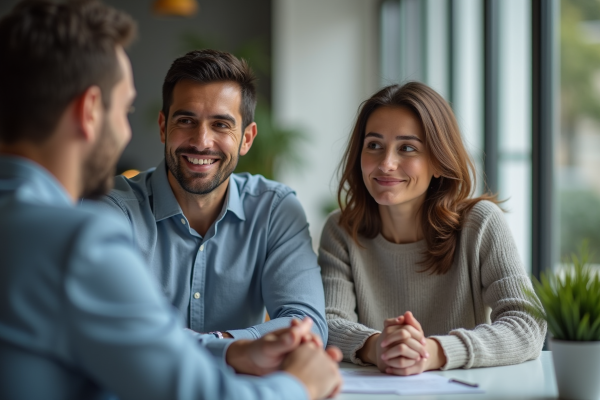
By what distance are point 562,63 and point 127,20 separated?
286 centimetres

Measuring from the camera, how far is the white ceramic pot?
1.27 meters

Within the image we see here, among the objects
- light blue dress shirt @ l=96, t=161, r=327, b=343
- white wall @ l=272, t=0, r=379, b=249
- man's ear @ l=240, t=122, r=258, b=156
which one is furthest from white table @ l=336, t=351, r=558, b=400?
white wall @ l=272, t=0, r=379, b=249

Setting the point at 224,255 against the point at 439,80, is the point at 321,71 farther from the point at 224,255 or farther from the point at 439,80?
the point at 224,255

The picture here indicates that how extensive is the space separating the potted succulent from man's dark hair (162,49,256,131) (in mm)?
1112

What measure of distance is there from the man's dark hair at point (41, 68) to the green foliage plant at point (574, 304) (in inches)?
37.5

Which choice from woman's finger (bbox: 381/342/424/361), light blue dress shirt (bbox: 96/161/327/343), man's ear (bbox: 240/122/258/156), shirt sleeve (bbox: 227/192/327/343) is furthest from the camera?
man's ear (bbox: 240/122/258/156)

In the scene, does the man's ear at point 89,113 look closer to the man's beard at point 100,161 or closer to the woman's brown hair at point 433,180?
the man's beard at point 100,161

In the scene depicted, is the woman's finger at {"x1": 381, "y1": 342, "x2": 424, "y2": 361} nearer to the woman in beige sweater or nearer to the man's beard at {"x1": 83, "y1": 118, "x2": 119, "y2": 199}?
the woman in beige sweater

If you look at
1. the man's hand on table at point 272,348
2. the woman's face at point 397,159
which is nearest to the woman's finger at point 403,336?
the man's hand on table at point 272,348

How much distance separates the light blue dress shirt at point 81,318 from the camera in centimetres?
89

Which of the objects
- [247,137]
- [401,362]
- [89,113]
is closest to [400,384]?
[401,362]

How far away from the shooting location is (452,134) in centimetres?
198

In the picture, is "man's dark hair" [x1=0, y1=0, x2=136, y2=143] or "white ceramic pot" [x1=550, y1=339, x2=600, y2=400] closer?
"man's dark hair" [x1=0, y1=0, x2=136, y2=143]

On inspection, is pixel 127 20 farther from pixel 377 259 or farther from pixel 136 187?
pixel 377 259
